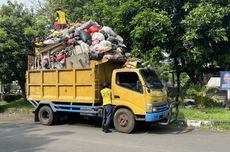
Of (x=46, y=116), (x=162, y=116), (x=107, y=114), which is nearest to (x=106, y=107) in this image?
(x=107, y=114)

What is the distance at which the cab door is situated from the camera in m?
12.0

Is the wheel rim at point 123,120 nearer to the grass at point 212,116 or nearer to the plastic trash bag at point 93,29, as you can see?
the grass at point 212,116

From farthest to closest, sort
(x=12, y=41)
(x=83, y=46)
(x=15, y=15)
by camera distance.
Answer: (x=15, y=15) < (x=12, y=41) < (x=83, y=46)

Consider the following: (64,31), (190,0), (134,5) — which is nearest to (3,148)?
(64,31)

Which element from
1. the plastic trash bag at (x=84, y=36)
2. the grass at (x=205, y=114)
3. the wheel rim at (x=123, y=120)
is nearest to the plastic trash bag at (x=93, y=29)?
the plastic trash bag at (x=84, y=36)

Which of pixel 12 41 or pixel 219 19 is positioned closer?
pixel 219 19

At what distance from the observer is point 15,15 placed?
21.8 m

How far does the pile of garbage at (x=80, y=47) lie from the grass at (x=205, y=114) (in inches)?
129

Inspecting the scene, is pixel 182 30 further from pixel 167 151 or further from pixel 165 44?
pixel 167 151

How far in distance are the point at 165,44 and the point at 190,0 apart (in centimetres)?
215

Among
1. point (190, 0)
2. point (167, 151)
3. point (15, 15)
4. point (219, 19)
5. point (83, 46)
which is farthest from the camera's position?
point (15, 15)

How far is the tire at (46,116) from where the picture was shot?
1433 cm

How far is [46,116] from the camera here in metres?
14.7

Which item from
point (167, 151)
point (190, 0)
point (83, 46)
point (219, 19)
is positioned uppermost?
point (190, 0)
